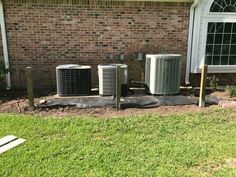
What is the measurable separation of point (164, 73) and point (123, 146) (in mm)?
3118

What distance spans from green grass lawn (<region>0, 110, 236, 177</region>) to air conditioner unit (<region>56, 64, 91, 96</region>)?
1587 mm

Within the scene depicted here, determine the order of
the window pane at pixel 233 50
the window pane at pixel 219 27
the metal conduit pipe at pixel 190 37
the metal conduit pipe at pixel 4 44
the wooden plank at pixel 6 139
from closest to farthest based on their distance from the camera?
the wooden plank at pixel 6 139
the metal conduit pipe at pixel 4 44
the metal conduit pipe at pixel 190 37
the window pane at pixel 219 27
the window pane at pixel 233 50

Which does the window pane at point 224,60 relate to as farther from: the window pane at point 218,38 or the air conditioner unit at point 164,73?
the air conditioner unit at point 164,73

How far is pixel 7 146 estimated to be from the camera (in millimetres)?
5145

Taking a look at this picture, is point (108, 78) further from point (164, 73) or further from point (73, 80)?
point (164, 73)

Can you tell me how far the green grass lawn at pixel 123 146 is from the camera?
439 centimetres

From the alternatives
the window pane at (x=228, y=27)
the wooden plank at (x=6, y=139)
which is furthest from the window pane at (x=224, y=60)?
the wooden plank at (x=6, y=139)

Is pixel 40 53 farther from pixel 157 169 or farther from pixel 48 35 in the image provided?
pixel 157 169

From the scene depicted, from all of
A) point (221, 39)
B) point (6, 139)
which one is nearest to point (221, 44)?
point (221, 39)

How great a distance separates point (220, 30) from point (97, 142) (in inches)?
216

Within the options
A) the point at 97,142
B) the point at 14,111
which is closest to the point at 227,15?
the point at 97,142

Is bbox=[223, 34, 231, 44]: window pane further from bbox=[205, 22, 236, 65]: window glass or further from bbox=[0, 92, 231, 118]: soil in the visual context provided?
bbox=[0, 92, 231, 118]: soil

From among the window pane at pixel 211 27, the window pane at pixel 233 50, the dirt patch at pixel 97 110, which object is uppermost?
the window pane at pixel 211 27

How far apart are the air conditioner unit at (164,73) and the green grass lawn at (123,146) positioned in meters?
1.40
